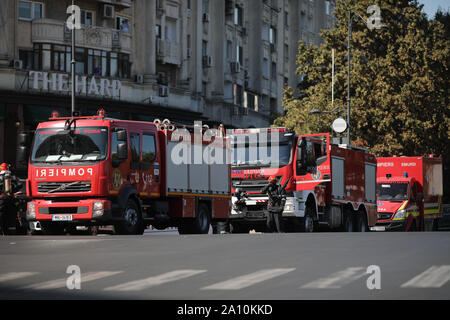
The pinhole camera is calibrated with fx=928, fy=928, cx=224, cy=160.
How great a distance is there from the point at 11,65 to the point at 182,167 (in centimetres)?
2108

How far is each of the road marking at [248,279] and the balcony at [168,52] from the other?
39.9 metres

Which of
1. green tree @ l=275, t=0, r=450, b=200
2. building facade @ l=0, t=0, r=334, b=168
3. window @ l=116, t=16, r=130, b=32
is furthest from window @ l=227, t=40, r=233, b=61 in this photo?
window @ l=116, t=16, r=130, b=32

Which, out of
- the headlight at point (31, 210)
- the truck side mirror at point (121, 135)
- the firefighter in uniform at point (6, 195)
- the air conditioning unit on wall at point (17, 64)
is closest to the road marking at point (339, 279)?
the truck side mirror at point (121, 135)

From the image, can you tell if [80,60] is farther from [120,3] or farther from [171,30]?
[171,30]

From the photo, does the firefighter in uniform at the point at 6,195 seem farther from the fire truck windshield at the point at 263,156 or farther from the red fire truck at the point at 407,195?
the red fire truck at the point at 407,195

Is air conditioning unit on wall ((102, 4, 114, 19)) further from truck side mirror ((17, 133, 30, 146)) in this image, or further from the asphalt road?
the asphalt road

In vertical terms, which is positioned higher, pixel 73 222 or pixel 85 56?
pixel 85 56

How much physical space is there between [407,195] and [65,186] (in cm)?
1670

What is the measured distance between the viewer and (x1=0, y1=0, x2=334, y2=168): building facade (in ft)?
143
